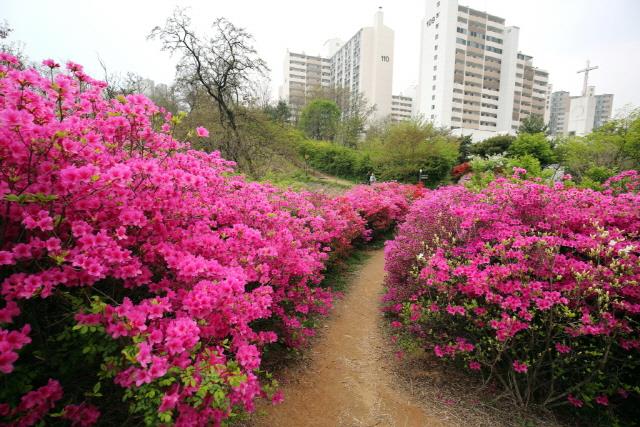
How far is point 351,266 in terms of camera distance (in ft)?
24.7

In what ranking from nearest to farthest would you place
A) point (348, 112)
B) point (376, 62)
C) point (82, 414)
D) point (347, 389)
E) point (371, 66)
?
point (82, 414) → point (347, 389) → point (348, 112) → point (376, 62) → point (371, 66)

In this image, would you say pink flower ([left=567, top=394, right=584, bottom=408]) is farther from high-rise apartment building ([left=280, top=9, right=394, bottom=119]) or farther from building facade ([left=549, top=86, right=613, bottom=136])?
building facade ([left=549, top=86, right=613, bottom=136])

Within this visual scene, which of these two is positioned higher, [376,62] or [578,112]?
[376,62]

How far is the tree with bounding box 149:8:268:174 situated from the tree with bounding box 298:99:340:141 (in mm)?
22064

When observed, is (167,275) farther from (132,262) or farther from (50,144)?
(50,144)

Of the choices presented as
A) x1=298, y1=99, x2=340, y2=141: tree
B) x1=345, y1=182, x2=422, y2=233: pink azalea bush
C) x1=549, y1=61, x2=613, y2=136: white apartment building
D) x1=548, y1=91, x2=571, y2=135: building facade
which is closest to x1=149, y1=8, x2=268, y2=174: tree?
x1=345, y1=182, x2=422, y2=233: pink azalea bush

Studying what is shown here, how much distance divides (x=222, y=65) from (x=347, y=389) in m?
13.8

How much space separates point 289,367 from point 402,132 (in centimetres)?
1964

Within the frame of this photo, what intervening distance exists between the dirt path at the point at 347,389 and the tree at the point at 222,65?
898 centimetres

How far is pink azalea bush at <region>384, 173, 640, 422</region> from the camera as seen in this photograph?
2674 millimetres

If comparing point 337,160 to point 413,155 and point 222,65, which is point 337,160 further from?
point 222,65

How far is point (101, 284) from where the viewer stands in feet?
6.70

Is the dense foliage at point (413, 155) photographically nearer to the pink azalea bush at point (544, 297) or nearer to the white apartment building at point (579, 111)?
the pink azalea bush at point (544, 297)

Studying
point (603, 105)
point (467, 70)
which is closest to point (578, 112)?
point (467, 70)
